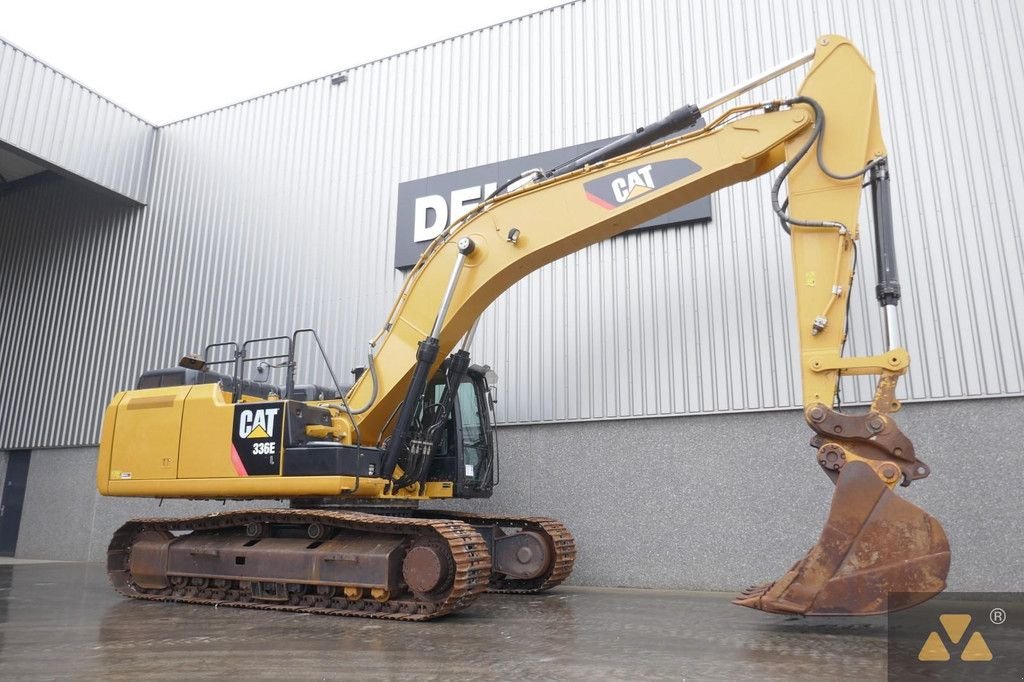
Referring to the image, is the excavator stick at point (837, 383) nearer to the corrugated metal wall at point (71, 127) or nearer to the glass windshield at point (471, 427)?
the glass windshield at point (471, 427)

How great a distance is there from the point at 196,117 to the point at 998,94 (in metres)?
12.9

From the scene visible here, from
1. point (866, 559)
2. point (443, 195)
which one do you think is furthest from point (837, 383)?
point (443, 195)

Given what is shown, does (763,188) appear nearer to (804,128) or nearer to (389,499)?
(804,128)

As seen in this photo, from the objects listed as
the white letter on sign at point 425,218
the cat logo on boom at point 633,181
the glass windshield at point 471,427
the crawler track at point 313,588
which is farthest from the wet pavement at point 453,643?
the white letter on sign at point 425,218

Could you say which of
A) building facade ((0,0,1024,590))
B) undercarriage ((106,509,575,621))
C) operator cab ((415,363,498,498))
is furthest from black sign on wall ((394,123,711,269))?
undercarriage ((106,509,575,621))

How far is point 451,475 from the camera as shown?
794cm

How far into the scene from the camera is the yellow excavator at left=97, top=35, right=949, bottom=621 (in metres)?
5.27

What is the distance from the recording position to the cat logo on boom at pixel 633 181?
6.79m

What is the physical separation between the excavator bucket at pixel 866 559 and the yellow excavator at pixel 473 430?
12 mm

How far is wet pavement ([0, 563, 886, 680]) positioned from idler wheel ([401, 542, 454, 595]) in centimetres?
31

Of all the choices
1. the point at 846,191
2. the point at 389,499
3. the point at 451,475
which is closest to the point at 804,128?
the point at 846,191

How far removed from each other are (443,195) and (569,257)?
2.29 meters

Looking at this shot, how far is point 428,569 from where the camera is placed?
255 inches

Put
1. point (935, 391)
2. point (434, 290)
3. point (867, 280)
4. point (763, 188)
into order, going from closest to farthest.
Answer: point (434, 290), point (935, 391), point (867, 280), point (763, 188)
